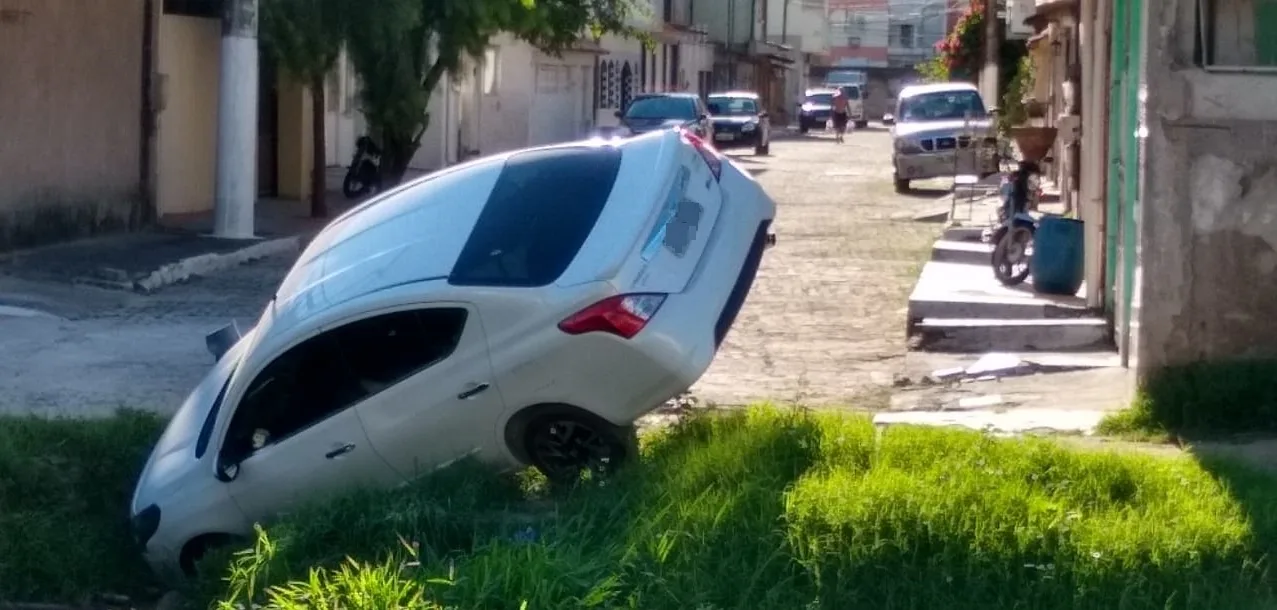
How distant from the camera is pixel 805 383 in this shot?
430 inches

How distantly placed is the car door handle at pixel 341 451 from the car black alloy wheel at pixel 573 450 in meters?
0.74

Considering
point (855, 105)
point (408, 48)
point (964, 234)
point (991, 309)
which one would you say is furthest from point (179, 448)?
point (855, 105)

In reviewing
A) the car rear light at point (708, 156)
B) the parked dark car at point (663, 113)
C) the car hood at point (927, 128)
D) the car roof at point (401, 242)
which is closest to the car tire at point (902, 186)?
the car hood at point (927, 128)

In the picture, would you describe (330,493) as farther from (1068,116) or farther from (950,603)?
(1068,116)

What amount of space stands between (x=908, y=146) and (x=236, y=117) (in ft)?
44.4

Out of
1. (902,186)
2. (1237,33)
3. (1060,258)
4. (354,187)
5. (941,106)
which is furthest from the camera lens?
(941,106)

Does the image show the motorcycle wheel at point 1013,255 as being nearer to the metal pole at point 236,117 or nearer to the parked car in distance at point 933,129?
the metal pole at point 236,117

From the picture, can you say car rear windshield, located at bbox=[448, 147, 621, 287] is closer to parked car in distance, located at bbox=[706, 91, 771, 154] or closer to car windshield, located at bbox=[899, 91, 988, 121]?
car windshield, located at bbox=[899, 91, 988, 121]

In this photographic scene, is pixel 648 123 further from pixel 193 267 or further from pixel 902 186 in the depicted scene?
pixel 193 267

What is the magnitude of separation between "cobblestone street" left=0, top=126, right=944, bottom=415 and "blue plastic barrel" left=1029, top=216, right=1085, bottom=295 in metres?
1.18

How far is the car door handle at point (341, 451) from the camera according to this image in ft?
23.3

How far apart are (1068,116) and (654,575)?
33.2ft

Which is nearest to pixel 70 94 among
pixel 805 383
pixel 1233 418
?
pixel 805 383

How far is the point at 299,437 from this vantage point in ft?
23.4
